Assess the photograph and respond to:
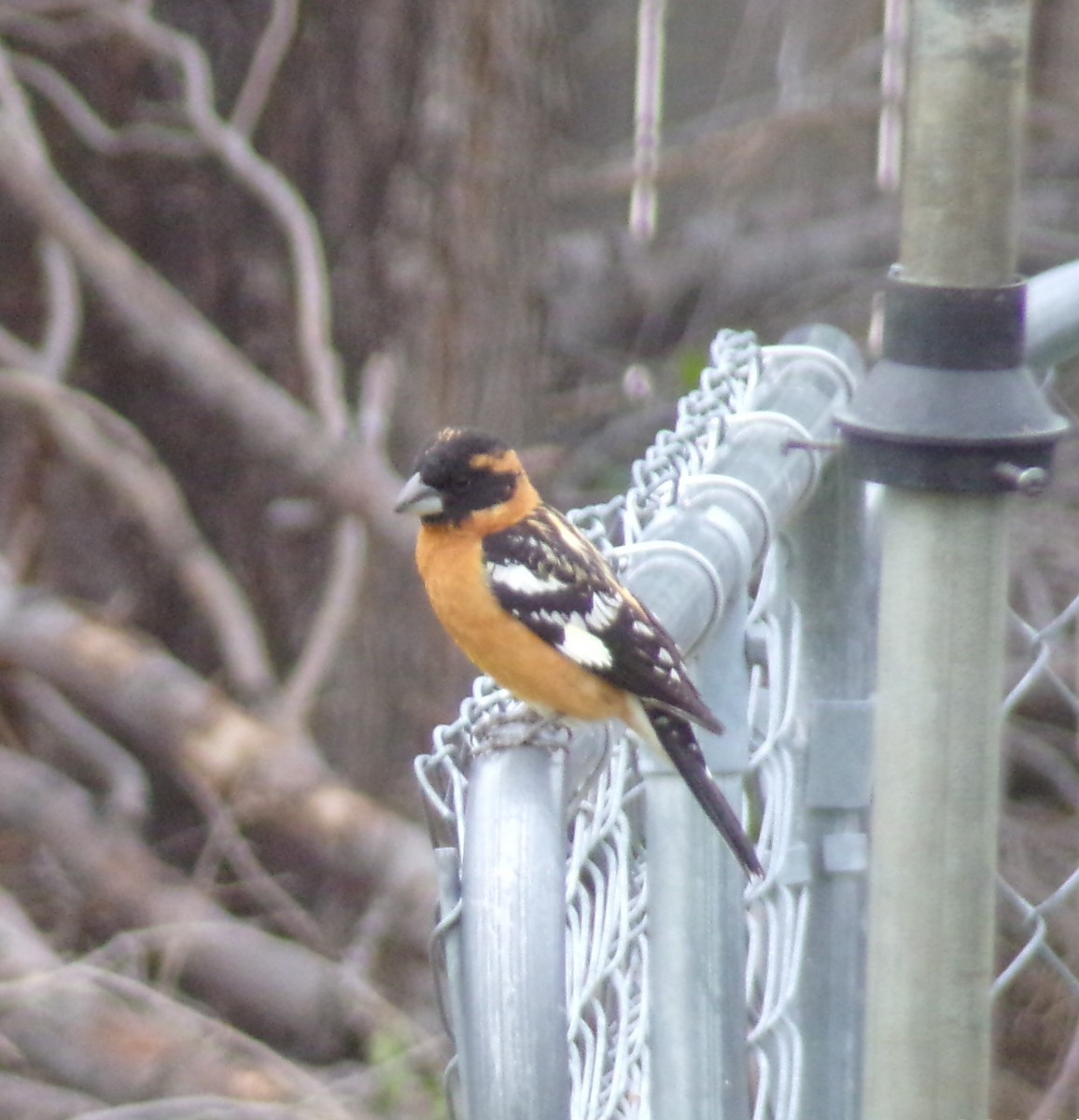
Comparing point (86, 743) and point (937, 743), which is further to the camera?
point (86, 743)

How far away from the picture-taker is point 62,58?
207 inches

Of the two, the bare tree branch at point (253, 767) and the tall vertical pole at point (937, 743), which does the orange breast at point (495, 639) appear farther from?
the bare tree branch at point (253, 767)

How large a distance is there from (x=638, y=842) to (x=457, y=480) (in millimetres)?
845

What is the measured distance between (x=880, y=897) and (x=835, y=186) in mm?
6211

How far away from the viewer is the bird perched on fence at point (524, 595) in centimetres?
242

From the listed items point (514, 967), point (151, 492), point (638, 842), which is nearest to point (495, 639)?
point (638, 842)

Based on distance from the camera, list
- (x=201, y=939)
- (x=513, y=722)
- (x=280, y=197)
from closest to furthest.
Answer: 1. (x=513, y=722)
2. (x=201, y=939)
3. (x=280, y=197)

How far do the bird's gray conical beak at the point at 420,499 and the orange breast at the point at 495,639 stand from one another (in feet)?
0.13

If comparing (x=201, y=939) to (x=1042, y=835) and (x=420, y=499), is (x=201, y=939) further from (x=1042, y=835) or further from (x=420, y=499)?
(x=1042, y=835)

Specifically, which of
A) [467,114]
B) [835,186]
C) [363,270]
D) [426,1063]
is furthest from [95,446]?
[835,186]

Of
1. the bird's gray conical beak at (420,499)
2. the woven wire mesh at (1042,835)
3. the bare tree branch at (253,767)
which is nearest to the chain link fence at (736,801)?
the bird's gray conical beak at (420,499)

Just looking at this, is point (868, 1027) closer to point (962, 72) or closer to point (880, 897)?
point (880, 897)

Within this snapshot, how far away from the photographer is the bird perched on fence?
7.93 ft

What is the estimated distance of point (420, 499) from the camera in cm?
296
